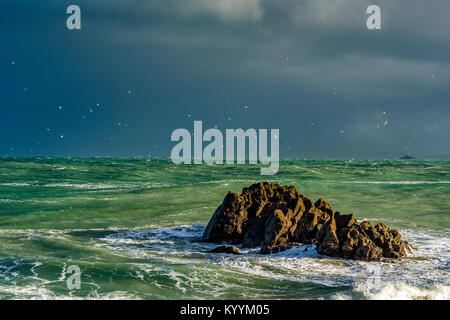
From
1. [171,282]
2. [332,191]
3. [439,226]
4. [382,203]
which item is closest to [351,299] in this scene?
[171,282]

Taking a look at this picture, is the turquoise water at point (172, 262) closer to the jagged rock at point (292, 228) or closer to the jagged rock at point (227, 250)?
the jagged rock at point (227, 250)

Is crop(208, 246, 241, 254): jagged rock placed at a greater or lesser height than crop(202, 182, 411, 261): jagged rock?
lesser

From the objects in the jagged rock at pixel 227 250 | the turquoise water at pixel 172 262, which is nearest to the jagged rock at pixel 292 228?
the turquoise water at pixel 172 262

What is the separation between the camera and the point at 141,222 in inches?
784

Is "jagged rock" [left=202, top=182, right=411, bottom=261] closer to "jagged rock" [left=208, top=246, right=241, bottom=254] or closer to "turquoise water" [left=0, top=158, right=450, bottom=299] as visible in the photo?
"turquoise water" [left=0, top=158, right=450, bottom=299]

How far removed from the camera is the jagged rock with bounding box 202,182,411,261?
1253 cm

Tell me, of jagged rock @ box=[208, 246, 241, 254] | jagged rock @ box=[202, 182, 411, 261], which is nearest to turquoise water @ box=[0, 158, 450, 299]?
jagged rock @ box=[208, 246, 241, 254]

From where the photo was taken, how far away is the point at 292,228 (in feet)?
45.8

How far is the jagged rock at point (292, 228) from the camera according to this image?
1253 centimetres

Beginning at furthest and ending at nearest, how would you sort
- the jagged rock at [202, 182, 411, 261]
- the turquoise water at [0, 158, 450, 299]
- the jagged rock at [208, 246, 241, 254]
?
the jagged rock at [208, 246, 241, 254], the jagged rock at [202, 182, 411, 261], the turquoise water at [0, 158, 450, 299]

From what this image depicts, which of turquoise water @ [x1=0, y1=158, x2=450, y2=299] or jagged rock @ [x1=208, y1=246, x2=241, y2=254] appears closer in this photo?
turquoise water @ [x1=0, y1=158, x2=450, y2=299]

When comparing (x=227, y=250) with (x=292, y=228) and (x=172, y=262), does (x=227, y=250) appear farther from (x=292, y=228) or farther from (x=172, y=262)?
(x=292, y=228)
